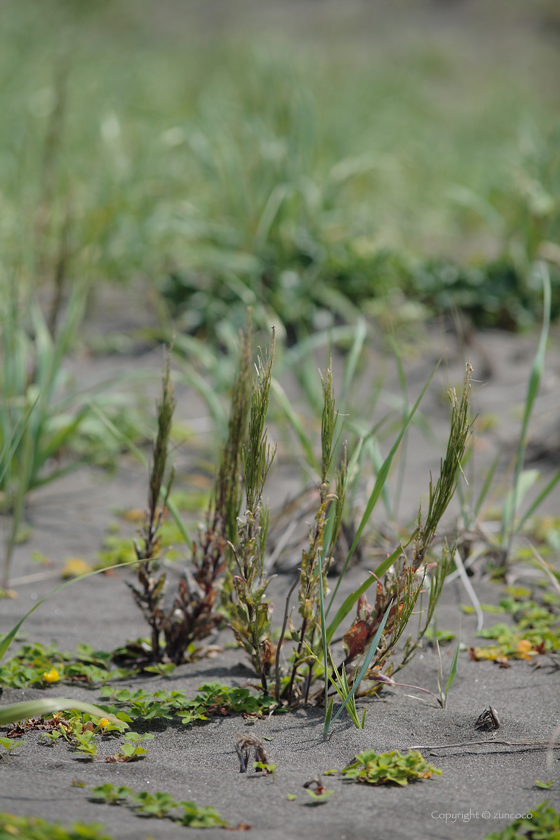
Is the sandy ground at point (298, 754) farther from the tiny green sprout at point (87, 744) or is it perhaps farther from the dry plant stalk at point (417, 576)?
the dry plant stalk at point (417, 576)

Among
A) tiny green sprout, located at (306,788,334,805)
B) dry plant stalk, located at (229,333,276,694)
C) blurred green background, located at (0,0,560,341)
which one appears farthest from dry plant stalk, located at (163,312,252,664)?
blurred green background, located at (0,0,560,341)

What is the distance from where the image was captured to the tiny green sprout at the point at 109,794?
122 centimetres

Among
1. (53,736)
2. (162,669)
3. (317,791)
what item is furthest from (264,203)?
(317,791)

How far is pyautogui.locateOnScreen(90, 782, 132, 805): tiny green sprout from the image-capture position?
1.22m

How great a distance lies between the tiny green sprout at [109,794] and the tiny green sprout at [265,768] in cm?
25

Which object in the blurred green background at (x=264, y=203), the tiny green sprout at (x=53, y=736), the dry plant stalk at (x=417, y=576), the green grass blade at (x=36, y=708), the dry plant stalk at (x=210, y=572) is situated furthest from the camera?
the blurred green background at (x=264, y=203)

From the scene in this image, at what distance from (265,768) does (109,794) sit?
298 mm

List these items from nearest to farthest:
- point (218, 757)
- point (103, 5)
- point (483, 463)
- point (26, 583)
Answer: point (218, 757), point (26, 583), point (483, 463), point (103, 5)

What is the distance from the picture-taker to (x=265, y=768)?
135 cm

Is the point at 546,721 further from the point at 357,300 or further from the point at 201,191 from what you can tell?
the point at 201,191

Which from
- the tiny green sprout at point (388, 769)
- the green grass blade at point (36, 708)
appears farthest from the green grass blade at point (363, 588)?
the green grass blade at point (36, 708)

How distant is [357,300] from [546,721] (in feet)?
9.47

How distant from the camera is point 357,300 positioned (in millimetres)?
4098

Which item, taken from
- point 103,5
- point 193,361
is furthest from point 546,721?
point 103,5
